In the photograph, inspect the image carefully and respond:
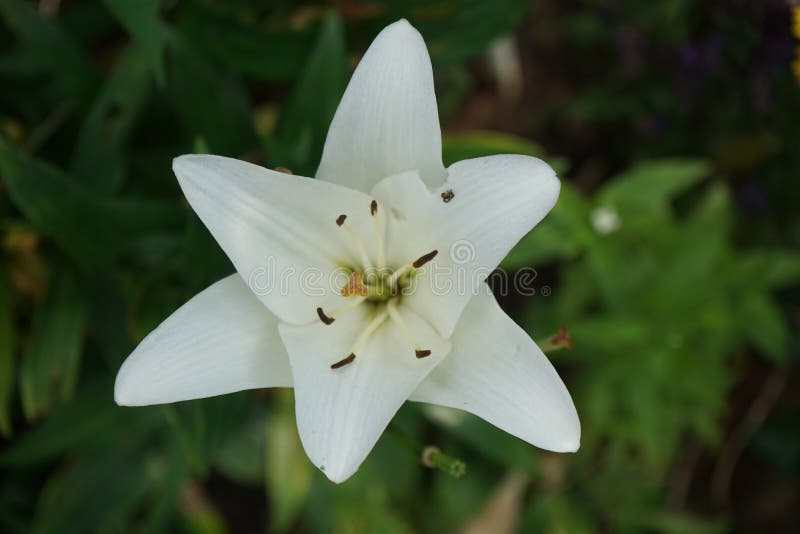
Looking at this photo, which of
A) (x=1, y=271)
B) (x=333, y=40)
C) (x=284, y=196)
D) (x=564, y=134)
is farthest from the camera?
(x=564, y=134)

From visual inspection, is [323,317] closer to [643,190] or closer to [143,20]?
[143,20]

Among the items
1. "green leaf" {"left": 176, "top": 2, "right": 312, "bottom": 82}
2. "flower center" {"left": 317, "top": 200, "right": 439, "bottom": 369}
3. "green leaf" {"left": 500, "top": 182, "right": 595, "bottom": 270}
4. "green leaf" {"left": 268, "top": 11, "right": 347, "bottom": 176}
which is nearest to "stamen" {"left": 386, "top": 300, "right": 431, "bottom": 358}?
"flower center" {"left": 317, "top": 200, "right": 439, "bottom": 369}

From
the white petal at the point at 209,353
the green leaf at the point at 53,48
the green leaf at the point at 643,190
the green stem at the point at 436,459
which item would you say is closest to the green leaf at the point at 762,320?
the green leaf at the point at 643,190

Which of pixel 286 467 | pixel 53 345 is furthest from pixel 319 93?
pixel 286 467

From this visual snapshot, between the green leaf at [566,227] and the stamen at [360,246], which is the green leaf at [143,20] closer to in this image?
the stamen at [360,246]

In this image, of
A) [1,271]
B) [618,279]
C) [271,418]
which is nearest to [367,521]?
[271,418]

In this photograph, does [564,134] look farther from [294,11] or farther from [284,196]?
[284,196]
